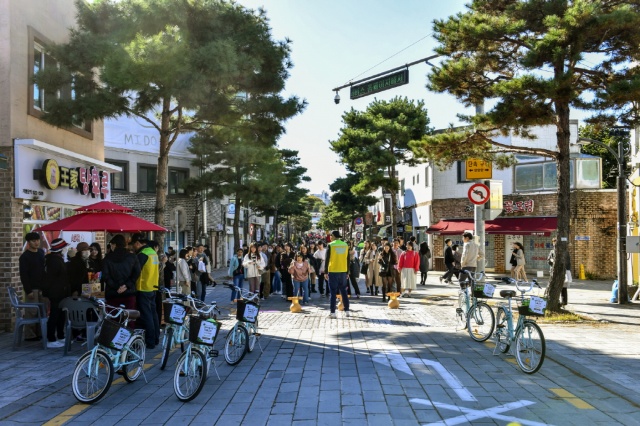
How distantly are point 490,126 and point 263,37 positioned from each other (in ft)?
19.2

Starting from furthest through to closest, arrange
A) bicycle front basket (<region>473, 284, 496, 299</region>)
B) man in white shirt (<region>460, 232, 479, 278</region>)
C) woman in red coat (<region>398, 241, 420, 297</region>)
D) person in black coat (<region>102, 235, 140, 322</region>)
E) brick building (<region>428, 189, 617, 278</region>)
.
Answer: brick building (<region>428, 189, 617, 278</region>) < woman in red coat (<region>398, 241, 420, 297</region>) < man in white shirt (<region>460, 232, 479, 278</region>) < bicycle front basket (<region>473, 284, 496, 299</region>) < person in black coat (<region>102, 235, 140, 322</region>)

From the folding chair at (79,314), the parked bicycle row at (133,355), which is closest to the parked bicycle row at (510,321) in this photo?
the parked bicycle row at (133,355)

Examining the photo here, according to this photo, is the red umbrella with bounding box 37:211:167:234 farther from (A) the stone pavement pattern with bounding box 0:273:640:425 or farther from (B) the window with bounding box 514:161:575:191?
(B) the window with bounding box 514:161:575:191

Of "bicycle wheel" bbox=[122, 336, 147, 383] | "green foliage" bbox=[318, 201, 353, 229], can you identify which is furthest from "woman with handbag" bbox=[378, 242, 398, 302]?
"green foliage" bbox=[318, 201, 353, 229]

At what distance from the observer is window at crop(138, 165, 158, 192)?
3338 cm

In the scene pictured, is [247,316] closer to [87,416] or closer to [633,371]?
[87,416]

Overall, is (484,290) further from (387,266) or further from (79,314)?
(387,266)

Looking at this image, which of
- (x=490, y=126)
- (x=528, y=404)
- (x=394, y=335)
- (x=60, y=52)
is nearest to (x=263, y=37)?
(x=60, y=52)

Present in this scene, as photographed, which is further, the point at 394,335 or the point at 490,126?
the point at 490,126

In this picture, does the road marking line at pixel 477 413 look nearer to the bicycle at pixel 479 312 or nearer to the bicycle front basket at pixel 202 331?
the bicycle front basket at pixel 202 331

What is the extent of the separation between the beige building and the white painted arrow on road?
7.42m

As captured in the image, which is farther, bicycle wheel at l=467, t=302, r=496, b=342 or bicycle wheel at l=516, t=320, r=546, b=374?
bicycle wheel at l=467, t=302, r=496, b=342

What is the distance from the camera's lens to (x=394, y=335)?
35.6 ft

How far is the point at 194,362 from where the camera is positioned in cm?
639
